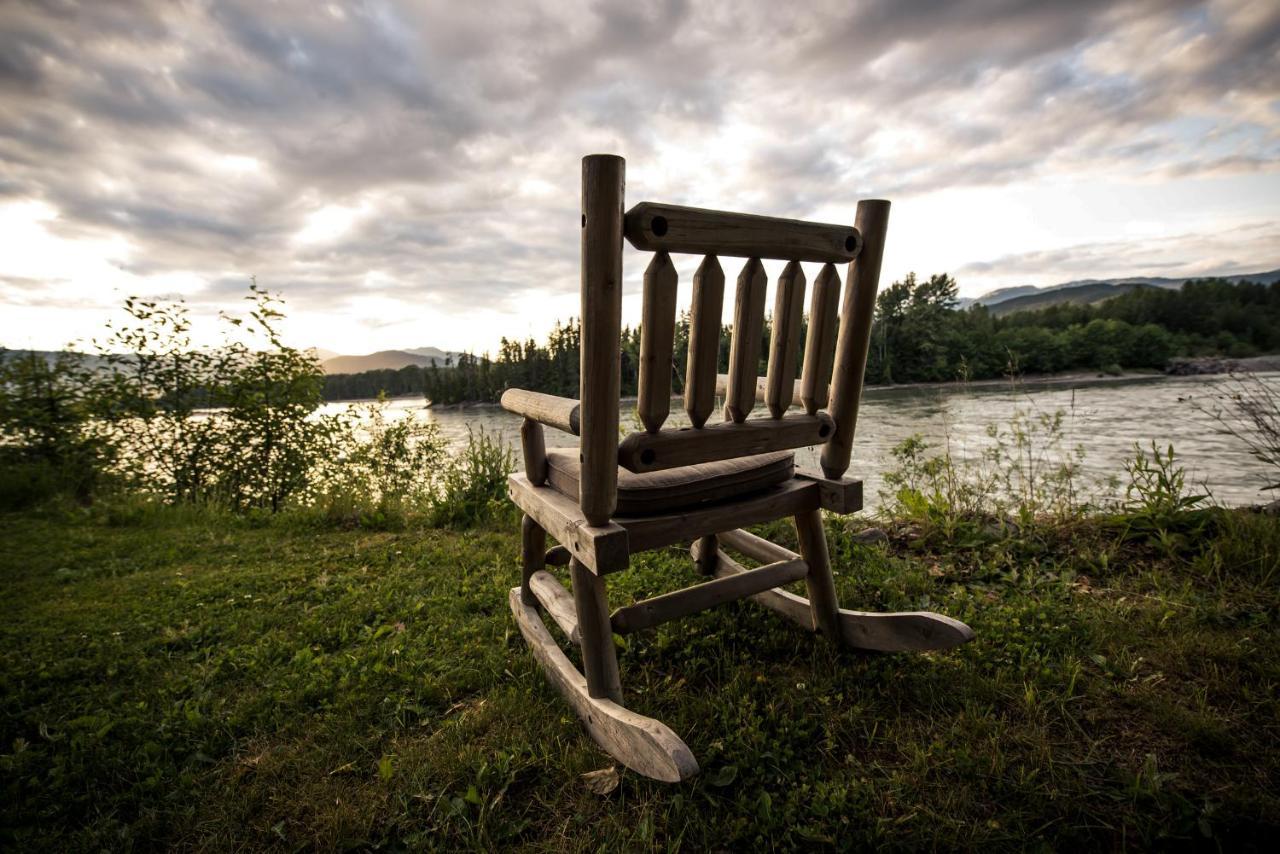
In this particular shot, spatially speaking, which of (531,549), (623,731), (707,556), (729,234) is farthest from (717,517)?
(707,556)

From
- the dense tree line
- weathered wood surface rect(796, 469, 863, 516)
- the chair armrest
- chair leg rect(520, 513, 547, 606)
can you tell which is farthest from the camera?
the dense tree line

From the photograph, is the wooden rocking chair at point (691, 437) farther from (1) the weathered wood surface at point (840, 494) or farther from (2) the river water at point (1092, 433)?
(2) the river water at point (1092, 433)

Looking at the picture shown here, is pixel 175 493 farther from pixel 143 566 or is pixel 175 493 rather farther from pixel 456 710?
pixel 456 710

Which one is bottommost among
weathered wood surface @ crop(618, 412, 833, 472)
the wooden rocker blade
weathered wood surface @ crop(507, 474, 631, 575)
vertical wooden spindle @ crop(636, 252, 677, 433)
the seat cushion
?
the wooden rocker blade

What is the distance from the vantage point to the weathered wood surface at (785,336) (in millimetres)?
1466

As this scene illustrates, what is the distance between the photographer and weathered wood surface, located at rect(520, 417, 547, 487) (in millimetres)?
1900

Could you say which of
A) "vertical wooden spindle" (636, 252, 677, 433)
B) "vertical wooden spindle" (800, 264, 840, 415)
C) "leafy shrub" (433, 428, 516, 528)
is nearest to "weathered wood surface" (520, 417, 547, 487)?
"vertical wooden spindle" (636, 252, 677, 433)

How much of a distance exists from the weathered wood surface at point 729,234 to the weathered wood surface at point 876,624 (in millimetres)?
1419

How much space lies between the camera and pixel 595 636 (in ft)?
5.63

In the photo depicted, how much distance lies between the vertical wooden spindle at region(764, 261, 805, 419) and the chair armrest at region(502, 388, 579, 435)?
642mm

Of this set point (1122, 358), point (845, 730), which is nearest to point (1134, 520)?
point (845, 730)

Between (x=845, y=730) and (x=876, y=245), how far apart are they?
1.66 m

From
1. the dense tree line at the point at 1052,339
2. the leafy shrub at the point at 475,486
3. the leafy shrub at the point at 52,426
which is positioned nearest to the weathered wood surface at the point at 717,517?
the leafy shrub at the point at 475,486

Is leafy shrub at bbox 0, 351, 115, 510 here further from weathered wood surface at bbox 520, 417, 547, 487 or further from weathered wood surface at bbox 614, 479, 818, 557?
weathered wood surface at bbox 614, 479, 818, 557
